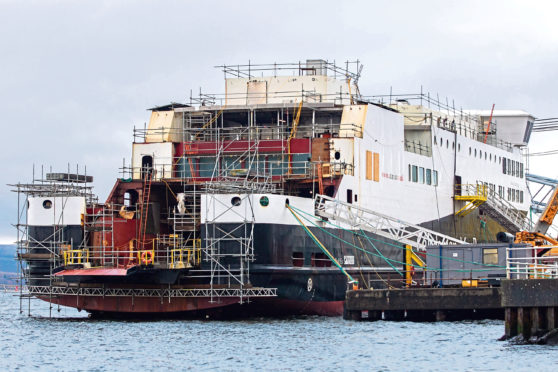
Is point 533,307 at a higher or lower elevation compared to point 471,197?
lower

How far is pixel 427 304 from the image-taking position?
38.4m

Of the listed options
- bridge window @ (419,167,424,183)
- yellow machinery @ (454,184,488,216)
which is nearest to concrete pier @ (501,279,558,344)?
bridge window @ (419,167,424,183)

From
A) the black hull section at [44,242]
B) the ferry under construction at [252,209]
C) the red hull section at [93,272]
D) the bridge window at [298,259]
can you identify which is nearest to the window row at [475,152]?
the ferry under construction at [252,209]


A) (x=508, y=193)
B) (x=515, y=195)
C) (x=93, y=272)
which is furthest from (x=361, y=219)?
(x=515, y=195)

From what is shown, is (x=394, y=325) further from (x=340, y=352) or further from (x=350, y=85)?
(x=350, y=85)

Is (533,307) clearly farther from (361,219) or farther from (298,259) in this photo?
(361,219)

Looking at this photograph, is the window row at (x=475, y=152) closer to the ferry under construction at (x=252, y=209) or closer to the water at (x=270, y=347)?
the ferry under construction at (x=252, y=209)

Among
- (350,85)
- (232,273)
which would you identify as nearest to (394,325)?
(232,273)

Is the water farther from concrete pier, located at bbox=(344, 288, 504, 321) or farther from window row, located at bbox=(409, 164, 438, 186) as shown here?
window row, located at bbox=(409, 164, 438, 186)

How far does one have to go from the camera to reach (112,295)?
135 ft

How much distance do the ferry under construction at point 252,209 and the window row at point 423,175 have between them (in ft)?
0.31

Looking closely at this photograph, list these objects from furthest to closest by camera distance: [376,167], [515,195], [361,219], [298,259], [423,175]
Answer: [515,195]
[423,175]
[376,167]
[361,219]
[298,259]

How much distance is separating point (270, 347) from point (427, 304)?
23.1 feet

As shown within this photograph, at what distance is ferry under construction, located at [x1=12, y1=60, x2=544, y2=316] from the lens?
131 ft
